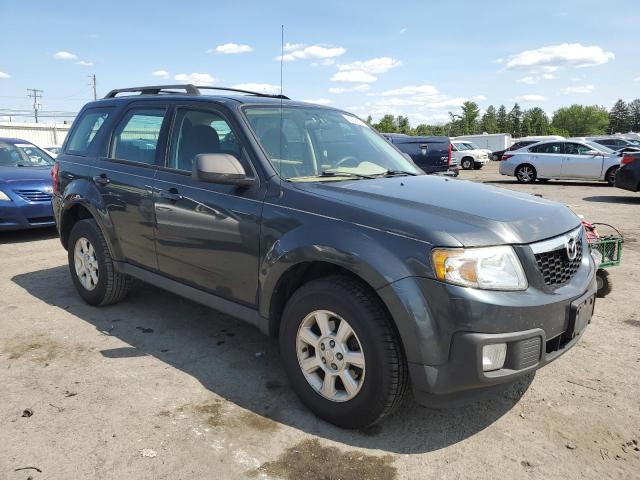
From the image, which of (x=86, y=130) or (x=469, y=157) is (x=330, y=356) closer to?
(x=86, y=130)

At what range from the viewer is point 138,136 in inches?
177

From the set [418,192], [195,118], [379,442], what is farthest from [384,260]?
[195,118]

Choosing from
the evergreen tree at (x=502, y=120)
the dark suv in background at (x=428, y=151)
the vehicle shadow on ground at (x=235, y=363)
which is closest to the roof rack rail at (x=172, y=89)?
the vehicle shadow on ground at (x=235, y=363)

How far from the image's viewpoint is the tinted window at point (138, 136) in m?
4.27

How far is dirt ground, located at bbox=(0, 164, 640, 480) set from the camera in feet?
8.80

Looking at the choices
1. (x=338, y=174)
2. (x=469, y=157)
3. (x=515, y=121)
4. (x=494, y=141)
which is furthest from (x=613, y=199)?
(x=515, y=121)

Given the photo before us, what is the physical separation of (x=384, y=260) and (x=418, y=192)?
30.5 inches

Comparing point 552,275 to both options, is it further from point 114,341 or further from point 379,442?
point 114,341

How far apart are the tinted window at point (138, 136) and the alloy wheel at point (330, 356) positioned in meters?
2.04

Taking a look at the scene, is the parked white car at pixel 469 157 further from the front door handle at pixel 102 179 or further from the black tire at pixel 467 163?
the front door handle at pixel 102 179

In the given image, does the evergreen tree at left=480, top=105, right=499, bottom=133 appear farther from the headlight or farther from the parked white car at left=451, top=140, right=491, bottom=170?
the headlight

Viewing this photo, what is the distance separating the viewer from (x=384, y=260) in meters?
2.67

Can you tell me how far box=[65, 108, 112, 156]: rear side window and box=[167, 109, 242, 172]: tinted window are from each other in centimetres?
124

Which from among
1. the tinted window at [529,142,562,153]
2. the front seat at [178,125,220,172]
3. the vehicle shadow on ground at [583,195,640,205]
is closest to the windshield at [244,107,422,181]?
the front seat at [178,125,220,172]
